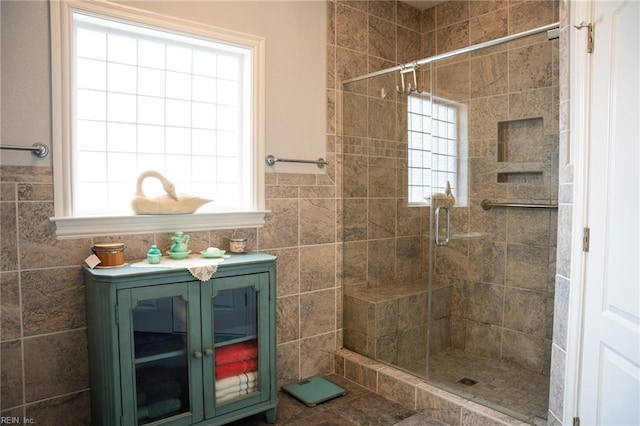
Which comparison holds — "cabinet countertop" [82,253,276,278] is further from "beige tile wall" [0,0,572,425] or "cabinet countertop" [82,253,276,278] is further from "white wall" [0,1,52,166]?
"white wall" [0,1,52,166]

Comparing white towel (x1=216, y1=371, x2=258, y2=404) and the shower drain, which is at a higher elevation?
white towel (x1=216, y1=371, x2=258, y2=404)

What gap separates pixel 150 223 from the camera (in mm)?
2324

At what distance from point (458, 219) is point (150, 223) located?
5.92 feet

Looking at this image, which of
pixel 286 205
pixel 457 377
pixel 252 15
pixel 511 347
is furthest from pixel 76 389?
pixel 511 347

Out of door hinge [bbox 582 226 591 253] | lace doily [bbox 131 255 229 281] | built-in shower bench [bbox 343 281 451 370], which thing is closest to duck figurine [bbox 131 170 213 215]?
lace doily [bbox 131 255 229 281]

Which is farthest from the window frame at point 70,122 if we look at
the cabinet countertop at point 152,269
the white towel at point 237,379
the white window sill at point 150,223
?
the white towel at point 237,379

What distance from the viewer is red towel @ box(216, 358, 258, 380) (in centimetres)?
224

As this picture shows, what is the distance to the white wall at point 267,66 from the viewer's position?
1.97 metres

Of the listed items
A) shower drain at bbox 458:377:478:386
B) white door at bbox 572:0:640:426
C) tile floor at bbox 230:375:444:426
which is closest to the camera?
white door at bbox 572:0:640:426

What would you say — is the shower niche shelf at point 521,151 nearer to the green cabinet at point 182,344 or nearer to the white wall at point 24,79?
the green cabinet at point 182,344

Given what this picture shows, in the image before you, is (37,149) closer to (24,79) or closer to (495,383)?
(24,79)

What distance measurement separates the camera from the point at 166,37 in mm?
2418

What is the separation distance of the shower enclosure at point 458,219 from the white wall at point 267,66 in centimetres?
31

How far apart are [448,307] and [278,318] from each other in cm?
110
